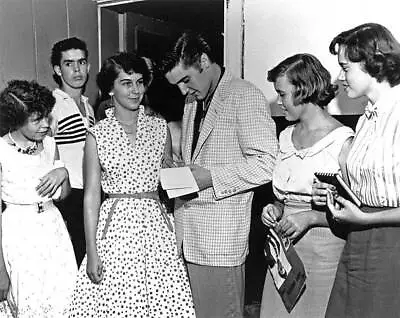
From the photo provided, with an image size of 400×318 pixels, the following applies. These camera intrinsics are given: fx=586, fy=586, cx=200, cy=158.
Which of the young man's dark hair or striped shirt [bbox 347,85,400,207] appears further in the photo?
the young man's dark hair

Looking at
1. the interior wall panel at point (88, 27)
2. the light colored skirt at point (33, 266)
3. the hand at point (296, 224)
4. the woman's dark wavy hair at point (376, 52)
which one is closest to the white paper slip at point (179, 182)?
the hand at point (296, 224)

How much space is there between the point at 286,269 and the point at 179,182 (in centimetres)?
46

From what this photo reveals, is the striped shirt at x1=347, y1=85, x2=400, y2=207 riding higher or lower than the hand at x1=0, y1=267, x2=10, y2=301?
higher

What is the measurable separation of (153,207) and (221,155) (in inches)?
14.0

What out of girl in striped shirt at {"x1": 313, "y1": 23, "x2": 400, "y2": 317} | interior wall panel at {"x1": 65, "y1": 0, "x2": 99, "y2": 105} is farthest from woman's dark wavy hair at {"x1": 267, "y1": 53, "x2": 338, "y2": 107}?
interior wall panel at {"x1": 65, "y1": 0, "x2": 99, "y2": 105}

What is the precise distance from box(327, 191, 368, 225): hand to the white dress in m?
1.13

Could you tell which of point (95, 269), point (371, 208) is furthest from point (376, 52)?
point (95, 269)

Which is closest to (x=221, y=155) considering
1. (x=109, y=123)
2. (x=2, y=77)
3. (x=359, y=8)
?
(x=109, y=123)

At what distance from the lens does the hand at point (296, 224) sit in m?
1.78

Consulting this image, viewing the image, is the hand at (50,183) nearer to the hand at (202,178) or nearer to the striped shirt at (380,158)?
the hand at (202,178)

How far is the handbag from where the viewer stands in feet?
5.80

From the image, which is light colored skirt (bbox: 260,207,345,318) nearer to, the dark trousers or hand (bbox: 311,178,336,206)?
hand (bbox: 311,178,336,206)

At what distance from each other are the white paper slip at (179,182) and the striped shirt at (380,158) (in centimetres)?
59

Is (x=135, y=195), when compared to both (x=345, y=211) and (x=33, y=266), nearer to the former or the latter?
(x=33, y=266)
